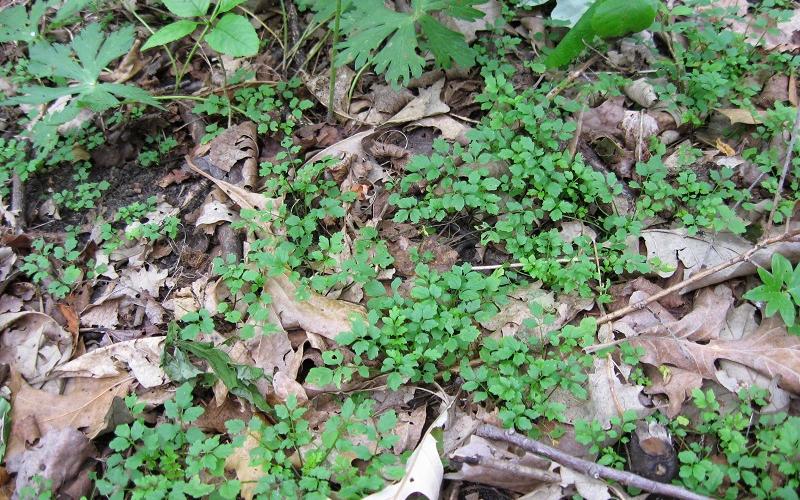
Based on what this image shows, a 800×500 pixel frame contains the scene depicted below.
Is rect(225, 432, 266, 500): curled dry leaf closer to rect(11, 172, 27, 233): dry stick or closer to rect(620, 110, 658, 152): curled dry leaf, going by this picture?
rect(11, 172, 27, 233): dry stick

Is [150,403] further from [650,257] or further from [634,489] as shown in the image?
[650,257]

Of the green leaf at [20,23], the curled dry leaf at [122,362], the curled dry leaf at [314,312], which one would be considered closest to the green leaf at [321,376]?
the curled dry leaf at [314,312]

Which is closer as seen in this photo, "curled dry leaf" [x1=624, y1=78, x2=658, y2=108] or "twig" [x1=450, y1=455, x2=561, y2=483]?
"twig" [x1=450, y1=455, x2=561, y2=483]

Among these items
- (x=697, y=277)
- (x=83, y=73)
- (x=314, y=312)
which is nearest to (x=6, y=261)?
(x=83, y=73)

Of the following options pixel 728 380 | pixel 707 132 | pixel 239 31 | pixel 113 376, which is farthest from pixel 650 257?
pixel 113 376

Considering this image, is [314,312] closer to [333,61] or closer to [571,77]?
[333,61]

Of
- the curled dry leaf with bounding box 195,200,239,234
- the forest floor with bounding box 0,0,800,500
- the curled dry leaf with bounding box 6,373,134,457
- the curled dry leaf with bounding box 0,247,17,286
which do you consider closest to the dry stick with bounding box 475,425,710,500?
the forest floor with bounding box 0,0,800,500

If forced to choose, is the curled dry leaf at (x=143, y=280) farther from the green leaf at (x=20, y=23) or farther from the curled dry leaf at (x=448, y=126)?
the green leaf at (x=20, y=23)
